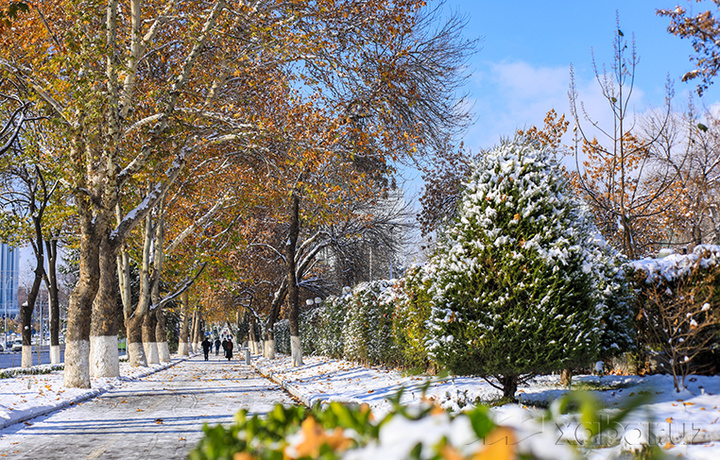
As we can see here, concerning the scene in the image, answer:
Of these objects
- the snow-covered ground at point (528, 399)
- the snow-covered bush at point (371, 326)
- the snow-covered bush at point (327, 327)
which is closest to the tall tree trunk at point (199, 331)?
the snow-covered bush at point (327, 327)

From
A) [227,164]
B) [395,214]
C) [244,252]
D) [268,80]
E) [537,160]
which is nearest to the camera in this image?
[537,160]

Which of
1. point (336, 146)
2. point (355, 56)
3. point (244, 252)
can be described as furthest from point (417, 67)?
point (244, 252)

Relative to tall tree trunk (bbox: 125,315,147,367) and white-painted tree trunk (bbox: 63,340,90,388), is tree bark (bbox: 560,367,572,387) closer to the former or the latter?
white-painted tree trunk (bbox: 63,340,90,388)

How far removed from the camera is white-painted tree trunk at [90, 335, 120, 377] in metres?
19.8

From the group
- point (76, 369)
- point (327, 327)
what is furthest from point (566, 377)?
point (327, 327)

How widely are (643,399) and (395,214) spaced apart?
2981 cm

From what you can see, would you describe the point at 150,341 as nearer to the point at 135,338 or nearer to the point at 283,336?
the point at 135,338

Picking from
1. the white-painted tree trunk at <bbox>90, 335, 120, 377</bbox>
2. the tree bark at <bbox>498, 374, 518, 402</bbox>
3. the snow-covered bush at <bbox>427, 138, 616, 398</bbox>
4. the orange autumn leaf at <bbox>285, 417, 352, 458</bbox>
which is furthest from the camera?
the white-painted tree trunk at <bbox>90, 335, 120, 377</bbox>

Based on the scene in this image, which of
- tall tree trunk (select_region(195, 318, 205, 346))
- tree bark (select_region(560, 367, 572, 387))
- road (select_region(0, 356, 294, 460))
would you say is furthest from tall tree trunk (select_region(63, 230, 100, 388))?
tall tree trunk (select_region(195, 318, 205, 346))

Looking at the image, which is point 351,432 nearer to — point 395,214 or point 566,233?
point 566,233

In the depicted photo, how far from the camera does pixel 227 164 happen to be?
25.3m

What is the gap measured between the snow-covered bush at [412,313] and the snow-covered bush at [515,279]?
5.90 ft

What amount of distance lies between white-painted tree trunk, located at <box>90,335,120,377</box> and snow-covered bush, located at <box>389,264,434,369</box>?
30.0ft

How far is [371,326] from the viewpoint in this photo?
841 inches
